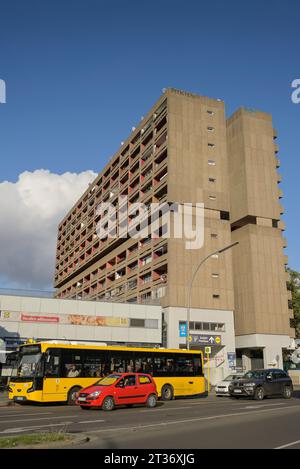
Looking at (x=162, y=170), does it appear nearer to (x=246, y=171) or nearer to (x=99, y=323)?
(x=246, y=171)

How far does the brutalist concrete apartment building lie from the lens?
50094 mm

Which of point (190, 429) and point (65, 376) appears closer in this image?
point (190, 429)

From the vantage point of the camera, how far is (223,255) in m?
53.4

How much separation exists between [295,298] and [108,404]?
5336cm

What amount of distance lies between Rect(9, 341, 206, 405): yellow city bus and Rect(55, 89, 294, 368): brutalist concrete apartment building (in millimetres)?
22014

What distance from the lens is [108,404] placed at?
58.2 feet

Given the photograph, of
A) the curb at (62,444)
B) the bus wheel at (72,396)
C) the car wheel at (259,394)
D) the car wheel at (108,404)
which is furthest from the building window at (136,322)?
the curb at (62,444)

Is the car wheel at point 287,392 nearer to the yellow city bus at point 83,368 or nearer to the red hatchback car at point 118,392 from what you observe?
the yellow city bus at point 83,368

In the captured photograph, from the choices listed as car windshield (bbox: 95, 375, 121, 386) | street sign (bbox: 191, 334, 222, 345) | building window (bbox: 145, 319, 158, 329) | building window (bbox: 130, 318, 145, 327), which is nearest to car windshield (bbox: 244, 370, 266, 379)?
car windshield (bbox: 95, 375, 121, 386)

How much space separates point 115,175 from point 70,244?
27730 millimetres

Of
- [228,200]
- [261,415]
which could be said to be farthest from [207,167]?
[261,415]

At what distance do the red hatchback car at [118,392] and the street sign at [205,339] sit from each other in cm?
2946

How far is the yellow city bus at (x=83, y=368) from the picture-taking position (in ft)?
67.6

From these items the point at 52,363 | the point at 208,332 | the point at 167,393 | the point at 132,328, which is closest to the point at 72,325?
the point at 132,328
